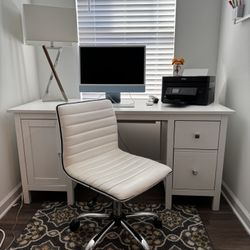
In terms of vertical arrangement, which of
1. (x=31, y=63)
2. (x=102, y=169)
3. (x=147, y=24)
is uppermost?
(x=147, y=24)

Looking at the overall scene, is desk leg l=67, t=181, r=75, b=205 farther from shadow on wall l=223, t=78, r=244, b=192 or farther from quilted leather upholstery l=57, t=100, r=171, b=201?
shadow on wall l=223, t=78, r=244, b=192

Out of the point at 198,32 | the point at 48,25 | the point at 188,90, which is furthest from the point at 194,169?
the point at 48,25

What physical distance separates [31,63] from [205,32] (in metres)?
1.62

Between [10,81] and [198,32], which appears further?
[198,32]

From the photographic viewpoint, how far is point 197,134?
1.62 m

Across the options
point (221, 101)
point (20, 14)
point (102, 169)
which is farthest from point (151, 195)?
point (20, 14)

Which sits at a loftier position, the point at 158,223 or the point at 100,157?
the point at 100,157

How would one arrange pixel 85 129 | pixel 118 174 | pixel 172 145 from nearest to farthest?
pixel 118 174, pixel 85 129, pixel 172 145

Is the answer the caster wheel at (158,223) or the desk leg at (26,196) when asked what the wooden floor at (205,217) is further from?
the caster wheel at (158,223)

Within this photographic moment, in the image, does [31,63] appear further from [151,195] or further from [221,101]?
[221,101]

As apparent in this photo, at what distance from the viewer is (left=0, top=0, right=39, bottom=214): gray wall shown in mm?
1696

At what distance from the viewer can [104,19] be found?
216 centimetres

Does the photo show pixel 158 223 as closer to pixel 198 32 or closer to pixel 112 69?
pixel 112 69

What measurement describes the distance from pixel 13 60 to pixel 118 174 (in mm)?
1289
